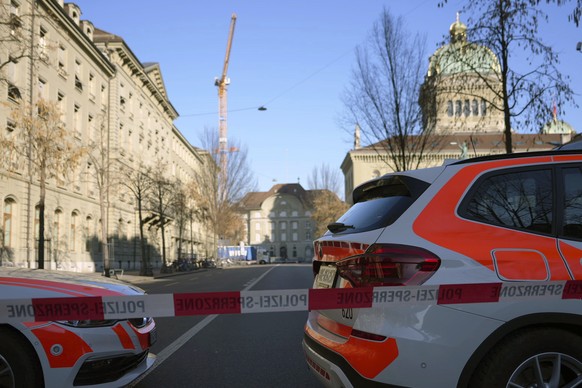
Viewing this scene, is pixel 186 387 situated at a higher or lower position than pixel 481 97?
lower

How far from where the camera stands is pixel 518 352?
2.82 meters

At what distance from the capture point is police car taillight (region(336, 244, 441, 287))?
9.27ft

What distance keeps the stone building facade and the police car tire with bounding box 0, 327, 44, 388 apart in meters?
13.1

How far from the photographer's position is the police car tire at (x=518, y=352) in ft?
9.20

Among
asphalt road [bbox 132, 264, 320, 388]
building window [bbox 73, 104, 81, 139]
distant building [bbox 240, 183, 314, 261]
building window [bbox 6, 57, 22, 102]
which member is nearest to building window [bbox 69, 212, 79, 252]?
building window [bbox 73, 104, 81, 139]

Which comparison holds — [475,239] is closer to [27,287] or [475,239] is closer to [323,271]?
[323,271]

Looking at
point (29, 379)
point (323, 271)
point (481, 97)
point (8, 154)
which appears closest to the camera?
point (29, 379)

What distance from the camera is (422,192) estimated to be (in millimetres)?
3145

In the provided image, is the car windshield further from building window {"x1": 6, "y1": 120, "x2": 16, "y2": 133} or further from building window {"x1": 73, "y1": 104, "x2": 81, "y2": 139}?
building window {"x1": 73, "y1": 104, "x2": 81, "y2": 139}

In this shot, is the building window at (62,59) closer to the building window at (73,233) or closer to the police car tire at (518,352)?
the building window at (73,233)

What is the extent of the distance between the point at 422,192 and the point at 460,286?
2.12ft

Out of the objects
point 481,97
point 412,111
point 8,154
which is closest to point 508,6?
point 481,97

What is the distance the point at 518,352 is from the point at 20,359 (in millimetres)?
3135

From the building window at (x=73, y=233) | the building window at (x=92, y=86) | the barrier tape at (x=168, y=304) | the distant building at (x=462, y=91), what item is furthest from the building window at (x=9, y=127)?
the barrier tape at (x=168, y=304)
